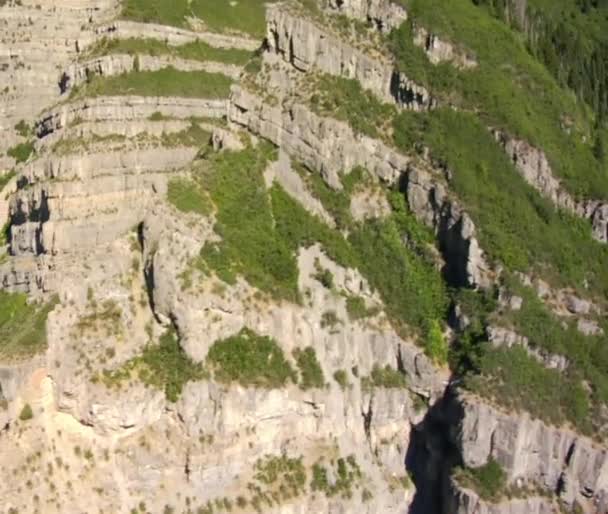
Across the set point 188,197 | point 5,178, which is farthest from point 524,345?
point 5,178

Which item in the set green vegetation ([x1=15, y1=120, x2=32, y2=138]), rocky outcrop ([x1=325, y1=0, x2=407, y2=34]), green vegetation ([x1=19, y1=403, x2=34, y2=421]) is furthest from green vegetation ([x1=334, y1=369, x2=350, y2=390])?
green vegetation ([x1=15, y1=120, x2=32, y2=138])

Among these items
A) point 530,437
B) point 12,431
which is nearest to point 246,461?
point 12,431

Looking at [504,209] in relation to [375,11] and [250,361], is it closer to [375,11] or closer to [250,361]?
[375,11]

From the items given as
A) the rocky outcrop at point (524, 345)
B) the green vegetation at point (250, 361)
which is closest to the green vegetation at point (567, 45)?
the rocky outcrop at point (524, 345)

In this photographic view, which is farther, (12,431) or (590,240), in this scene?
(590,240)

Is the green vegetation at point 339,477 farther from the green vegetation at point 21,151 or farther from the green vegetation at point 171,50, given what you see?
the green vegetation at point 21,151

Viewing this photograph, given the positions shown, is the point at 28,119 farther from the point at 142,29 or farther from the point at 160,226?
the point at 160,226

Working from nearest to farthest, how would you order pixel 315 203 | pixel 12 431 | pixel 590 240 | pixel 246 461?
pixel 12 431
pixel 246 461
pixel 315 203
pixel 590 240
